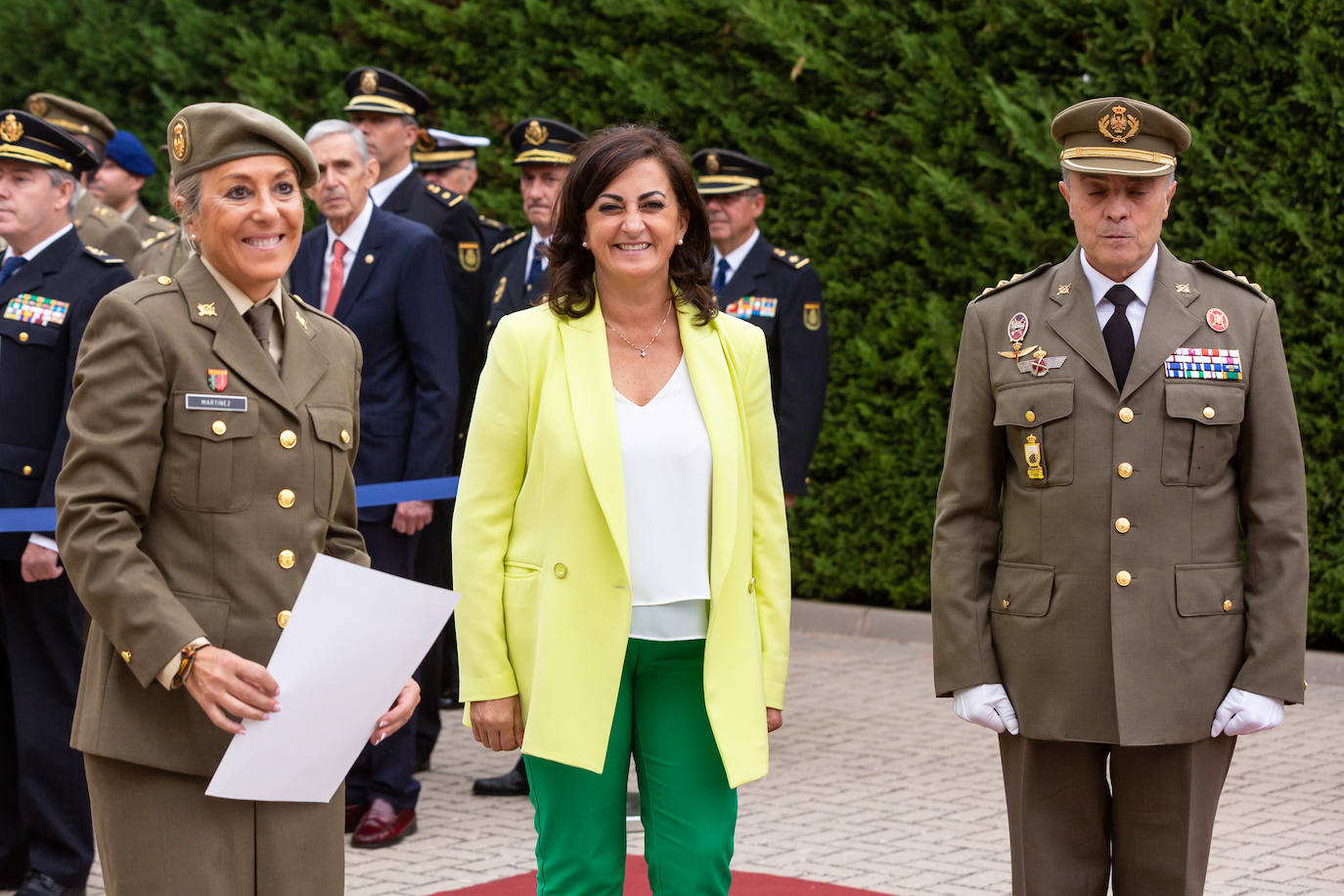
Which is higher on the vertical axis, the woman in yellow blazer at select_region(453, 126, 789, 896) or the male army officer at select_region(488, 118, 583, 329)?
the male army officer at select_region(488, 118, 583, 329)

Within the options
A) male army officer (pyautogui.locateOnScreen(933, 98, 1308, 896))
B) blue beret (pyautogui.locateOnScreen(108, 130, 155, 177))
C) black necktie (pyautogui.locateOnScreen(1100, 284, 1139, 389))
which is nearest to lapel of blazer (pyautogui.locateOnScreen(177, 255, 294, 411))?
male army officer (pyautogui.locateOnScreen(933, 98, 1308, 896))

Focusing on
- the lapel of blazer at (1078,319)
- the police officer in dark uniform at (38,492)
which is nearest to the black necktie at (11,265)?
the police officer in dark uniform at (38,492)

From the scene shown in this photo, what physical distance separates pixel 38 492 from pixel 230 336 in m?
2.29

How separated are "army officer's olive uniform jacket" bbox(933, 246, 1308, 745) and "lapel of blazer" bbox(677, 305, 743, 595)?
0.59 m

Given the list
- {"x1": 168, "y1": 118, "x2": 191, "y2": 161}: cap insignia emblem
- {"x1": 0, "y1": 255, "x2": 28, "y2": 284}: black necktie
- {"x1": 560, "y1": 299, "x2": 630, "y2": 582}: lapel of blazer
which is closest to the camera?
{"x1": 168, "y1": 118, "x2": 191, "y2": 161}: cap insignia emblem

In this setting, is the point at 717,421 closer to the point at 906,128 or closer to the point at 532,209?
the point at 532,209

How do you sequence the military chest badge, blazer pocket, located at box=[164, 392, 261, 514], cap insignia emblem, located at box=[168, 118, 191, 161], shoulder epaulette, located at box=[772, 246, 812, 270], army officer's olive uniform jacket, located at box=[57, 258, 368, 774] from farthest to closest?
shoulder epaulette, located at box=[772, 246, 812, 270] < the military chest badge < cap insignia emblem, located at box=[168, 118, 191, 161] < blazer pocket, located at box=[164, 392, 261, 514] < army officer's olive uniform jacket, located at box=[57, 258, 368, 774]

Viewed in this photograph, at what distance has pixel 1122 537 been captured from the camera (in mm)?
3781

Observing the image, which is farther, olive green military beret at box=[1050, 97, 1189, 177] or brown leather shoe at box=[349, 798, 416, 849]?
brown leather shoe at box=[349, 798, 416, 849]

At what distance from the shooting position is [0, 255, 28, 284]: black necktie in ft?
18.0

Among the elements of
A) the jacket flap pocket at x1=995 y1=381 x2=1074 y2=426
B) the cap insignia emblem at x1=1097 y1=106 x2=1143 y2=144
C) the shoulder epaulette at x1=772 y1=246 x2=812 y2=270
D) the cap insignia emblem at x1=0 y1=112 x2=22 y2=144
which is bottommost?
the jacket flap pocket at x1=995 y1=381 x2=1074 y2=426

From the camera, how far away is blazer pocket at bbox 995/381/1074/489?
12.6 ft

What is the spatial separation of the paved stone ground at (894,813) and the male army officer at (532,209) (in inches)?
75.8

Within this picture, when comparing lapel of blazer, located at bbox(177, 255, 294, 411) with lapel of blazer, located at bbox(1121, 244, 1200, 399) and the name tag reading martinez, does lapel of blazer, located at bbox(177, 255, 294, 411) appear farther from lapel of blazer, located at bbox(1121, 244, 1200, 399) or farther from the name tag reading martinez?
lapel of blazer, located at bbox(1121, 244, 1200, 399)
